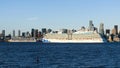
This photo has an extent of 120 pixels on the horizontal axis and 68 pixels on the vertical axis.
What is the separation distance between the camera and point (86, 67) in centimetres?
5338

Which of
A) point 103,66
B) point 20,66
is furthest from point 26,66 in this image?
point 103,66

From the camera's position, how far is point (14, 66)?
5506 cm

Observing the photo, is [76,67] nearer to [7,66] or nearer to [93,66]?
[93,66]

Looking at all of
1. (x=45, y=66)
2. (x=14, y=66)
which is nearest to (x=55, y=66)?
(x=45, y=66)

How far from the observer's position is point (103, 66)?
55219 mm

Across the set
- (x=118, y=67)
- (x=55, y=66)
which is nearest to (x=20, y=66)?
(x=55, y=66)

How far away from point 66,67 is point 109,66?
5280 millimetres

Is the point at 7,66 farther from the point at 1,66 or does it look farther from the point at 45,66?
the point at 45,66

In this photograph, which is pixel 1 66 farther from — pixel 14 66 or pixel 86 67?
pixel 86 67

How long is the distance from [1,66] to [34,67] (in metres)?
3.82

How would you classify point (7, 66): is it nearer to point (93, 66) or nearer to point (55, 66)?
point (55, 66)

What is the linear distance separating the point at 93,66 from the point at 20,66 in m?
8.44

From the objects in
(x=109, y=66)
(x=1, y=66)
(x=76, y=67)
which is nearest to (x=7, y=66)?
(x=1, y=66)

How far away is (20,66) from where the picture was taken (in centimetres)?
5484
